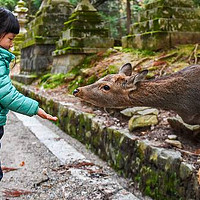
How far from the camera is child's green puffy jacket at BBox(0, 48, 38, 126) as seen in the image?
2.35 metres

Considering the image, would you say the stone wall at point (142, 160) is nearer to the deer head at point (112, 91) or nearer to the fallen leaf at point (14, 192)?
the deer head at point (112, 91)

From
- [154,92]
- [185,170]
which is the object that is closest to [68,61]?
[154,92]

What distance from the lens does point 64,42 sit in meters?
8.87

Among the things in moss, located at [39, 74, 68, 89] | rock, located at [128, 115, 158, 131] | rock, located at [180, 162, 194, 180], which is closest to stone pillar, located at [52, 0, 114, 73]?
moss, located at [39, 74, 68, 89]

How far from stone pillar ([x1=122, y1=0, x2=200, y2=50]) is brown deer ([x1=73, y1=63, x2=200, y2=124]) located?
3.33 m

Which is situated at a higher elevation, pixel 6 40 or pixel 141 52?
pixel 6 40

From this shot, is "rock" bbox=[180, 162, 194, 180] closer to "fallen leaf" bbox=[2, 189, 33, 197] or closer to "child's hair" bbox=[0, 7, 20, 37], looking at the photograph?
"fallen leaf" bbox=[2, 189, 33, 197]

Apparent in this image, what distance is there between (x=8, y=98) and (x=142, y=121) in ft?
7.15

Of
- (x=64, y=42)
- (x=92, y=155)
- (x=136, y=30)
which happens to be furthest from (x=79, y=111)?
(x=64, y=42)

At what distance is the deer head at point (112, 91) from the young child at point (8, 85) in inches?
39.1

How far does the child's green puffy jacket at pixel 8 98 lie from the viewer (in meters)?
2.35

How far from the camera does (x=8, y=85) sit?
2369mm

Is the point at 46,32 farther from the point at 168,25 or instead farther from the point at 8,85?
the point at 8,85

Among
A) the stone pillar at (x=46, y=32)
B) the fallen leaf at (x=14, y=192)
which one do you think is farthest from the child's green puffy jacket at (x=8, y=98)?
the stone pillar at (x=46, y=32)
